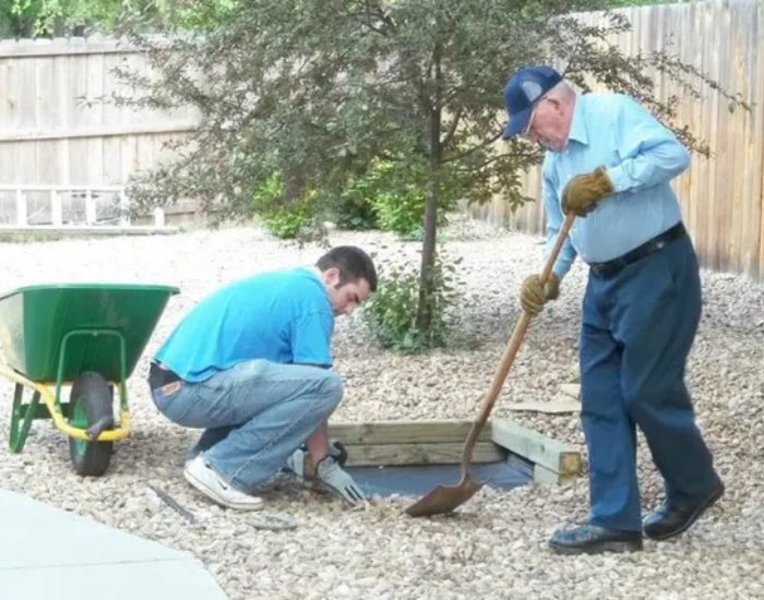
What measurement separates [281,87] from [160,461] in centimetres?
332

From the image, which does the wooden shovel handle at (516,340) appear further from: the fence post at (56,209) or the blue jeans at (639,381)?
the fence post at (56,209)

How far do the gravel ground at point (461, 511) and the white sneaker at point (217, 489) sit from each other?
0.07 metres

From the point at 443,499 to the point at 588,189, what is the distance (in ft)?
5.02

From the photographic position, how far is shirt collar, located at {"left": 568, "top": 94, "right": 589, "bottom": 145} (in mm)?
5977

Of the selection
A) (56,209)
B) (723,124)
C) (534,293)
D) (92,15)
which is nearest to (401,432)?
(534,293)

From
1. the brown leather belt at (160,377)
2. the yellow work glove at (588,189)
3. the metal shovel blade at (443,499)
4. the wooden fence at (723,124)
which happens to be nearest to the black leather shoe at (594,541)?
the metal shovel blade at (443,499)

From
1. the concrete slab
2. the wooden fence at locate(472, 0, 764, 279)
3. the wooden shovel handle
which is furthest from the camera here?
the wooden fence at locate(472, 0, 764, 279)

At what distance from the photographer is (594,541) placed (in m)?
6.08

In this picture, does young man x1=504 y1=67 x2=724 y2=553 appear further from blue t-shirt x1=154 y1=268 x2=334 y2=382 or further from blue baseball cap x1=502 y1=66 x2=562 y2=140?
blue t-shirt x1=154 y1=268 x2=334 y2=382

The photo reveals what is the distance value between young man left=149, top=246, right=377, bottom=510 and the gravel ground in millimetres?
165

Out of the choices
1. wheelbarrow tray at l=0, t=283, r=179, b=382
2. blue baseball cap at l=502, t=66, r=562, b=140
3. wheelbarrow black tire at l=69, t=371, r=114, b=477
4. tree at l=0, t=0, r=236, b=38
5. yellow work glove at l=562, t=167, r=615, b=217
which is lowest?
wheelbarrow black tire at l=69, t=371, r=114, b=477

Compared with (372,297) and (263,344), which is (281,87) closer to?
(372,297)

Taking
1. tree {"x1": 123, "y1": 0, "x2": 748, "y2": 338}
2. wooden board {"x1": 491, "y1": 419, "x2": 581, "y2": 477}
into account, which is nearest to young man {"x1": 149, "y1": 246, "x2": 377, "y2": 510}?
wooden board {"x1": 491, "y1": 419, "x2": 581, "y2": 477}

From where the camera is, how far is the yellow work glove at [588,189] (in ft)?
18.9
